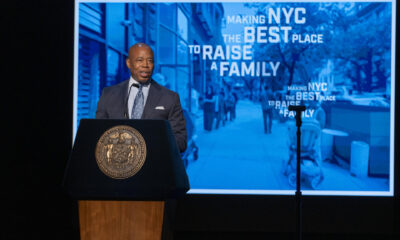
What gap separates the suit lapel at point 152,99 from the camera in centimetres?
207

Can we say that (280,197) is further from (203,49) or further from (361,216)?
(203,49)

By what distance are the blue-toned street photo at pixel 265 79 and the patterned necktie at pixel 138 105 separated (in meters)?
2.08

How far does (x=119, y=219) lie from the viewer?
1.52 metres

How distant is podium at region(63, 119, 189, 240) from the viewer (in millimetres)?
1491

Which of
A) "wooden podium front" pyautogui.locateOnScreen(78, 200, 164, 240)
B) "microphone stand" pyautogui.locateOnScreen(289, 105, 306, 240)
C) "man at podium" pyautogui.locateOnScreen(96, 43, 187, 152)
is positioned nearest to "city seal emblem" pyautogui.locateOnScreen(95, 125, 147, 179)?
"wooden podium front" pyautogui.locateOnScreen(78, 200, 164, 240)

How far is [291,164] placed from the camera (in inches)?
162

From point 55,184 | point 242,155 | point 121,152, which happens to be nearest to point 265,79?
point 242,155

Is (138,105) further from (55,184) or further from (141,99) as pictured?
(55,184)

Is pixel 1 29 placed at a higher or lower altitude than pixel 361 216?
higher

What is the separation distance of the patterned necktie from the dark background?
1.32 metres

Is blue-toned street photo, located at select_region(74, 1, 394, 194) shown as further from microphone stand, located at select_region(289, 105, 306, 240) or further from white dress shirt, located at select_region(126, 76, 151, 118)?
white dress shirt, located at select_region(126, 76, 151, 118)

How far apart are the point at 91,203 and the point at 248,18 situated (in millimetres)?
3064

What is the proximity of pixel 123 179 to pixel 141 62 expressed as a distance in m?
0.72

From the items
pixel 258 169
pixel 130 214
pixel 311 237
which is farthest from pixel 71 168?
pixel 311 237
